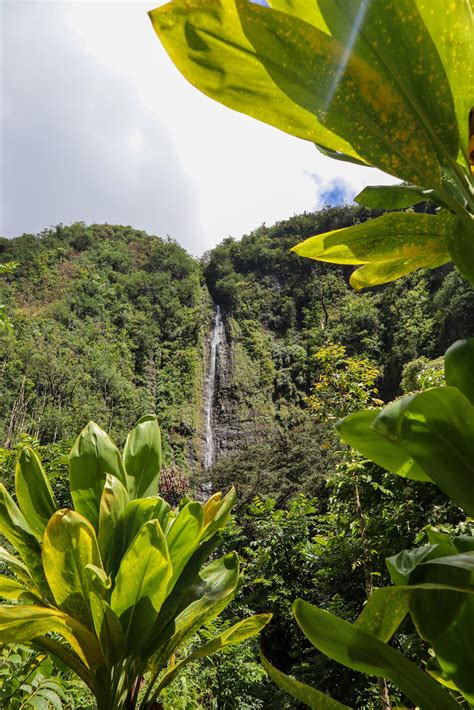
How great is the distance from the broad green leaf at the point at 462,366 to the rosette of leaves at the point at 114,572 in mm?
472

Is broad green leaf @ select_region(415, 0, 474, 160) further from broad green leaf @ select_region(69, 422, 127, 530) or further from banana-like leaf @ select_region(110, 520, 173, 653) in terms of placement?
broad green leaf @ select_region(69, 422, 127, 530)

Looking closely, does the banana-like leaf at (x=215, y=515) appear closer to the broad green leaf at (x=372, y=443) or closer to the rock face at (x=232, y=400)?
the broad green leaf at (x=372, y=443)

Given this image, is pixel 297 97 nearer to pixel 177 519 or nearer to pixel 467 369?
pixel 467 369

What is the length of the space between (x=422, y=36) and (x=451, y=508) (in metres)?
2.98

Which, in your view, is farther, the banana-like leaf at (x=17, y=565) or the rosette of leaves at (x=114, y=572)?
the banana-like leaf at (x=17, y=565)

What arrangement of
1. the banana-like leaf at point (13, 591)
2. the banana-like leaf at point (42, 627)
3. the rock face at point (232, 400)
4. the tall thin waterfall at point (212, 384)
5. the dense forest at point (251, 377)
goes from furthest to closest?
the rock face at point (232, 400), the tall thin waterfall at point (212, 384), the dense forest at point (251, 377), the banana-like leaf at point (13, 591), the banana-like leaf at point (42, 627)

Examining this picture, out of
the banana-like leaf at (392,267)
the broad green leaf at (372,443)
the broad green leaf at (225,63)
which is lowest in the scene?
the broad green leaf at (372,443)

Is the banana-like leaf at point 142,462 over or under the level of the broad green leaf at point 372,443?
under

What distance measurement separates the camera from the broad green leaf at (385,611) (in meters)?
0.38

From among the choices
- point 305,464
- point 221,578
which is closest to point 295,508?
point 221,578

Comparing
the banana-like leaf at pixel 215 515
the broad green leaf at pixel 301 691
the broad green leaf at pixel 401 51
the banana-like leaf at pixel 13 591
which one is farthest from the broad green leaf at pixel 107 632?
the broad green leaf at pixel 401 51

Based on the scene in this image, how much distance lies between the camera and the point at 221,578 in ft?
2.97

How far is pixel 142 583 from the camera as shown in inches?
27.4

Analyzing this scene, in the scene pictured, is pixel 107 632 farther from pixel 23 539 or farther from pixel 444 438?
pixel 444 438
